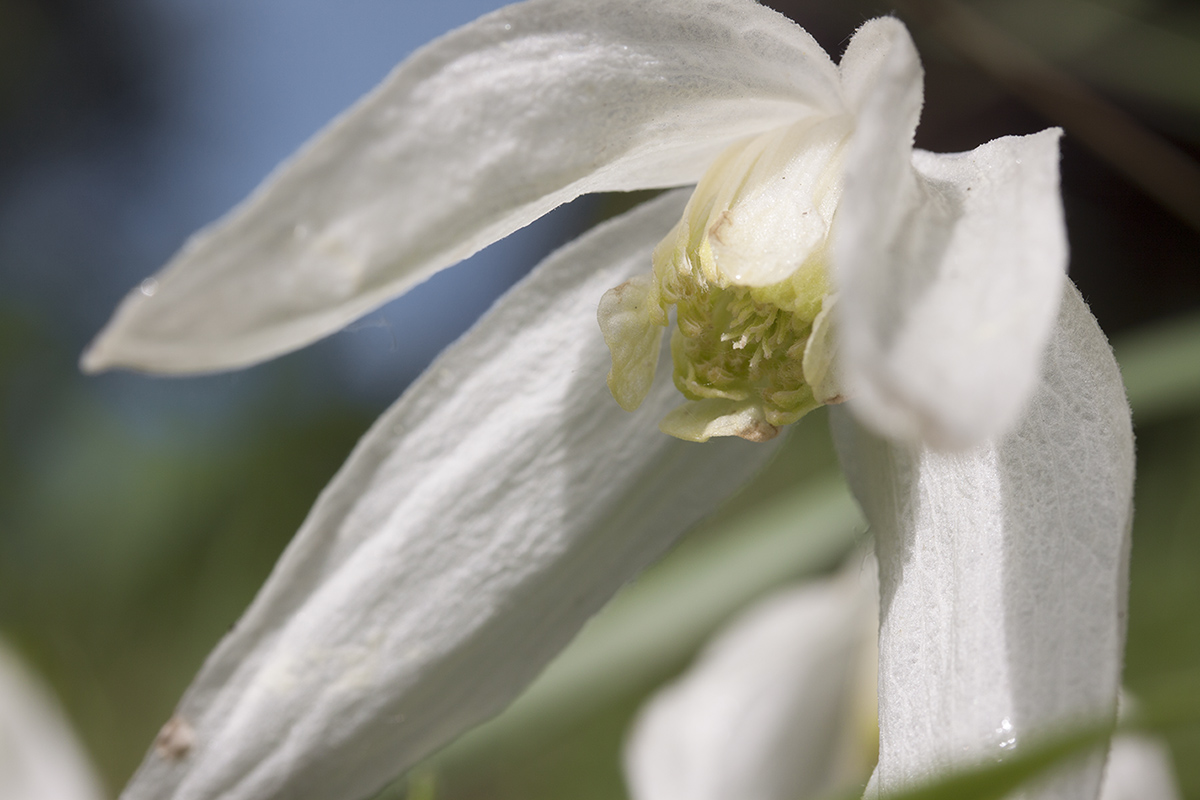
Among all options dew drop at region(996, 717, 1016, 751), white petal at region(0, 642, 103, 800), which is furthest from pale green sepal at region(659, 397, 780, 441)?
white petal at region(0, 642, 103, 800)

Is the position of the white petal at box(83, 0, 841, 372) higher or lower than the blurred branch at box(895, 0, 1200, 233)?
higher

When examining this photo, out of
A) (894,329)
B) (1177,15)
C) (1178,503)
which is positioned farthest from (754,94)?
(1177,15)

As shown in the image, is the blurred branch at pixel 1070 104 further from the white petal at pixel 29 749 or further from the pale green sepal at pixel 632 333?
the white petal at pixel 29 749

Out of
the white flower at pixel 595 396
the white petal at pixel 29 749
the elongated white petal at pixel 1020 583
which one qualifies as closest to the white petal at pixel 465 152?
the white flower at pixel 595 396

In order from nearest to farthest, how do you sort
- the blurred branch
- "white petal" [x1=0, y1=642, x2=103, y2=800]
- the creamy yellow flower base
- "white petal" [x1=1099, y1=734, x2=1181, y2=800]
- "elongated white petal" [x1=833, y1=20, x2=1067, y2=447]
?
1. "elongated white petal" [x1=833, y1=20, x2=1067, y2=447]
2. the creamy yellow flower base
3. "white petal" [x1=1099, y1=734, x2=1181, y2=800]
4. "white petal" [x1=0, y1=642, x2=103, y2=800]
5. the blurred branch

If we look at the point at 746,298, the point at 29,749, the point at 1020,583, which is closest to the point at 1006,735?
the point at 1020,583

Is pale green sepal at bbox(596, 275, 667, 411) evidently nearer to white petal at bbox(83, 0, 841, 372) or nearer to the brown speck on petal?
white petal at bbox(83, 0, 841, 372)

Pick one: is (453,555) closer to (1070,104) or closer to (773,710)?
(773,710)
